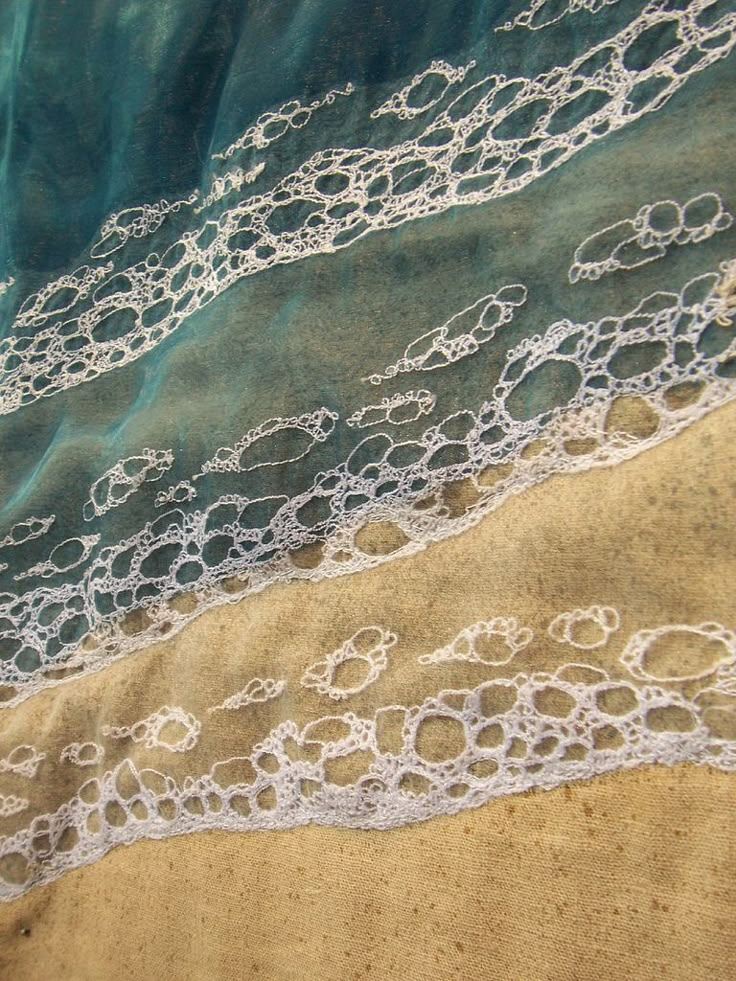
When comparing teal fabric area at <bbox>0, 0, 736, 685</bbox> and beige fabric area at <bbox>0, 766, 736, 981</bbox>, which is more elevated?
teal fabric area at <bbox>0, 0, 736, 685</bbox>

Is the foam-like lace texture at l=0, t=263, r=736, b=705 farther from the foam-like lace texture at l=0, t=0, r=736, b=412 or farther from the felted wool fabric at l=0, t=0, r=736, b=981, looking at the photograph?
the foam-like lace texture at l=0, t=0, r=736, b=412

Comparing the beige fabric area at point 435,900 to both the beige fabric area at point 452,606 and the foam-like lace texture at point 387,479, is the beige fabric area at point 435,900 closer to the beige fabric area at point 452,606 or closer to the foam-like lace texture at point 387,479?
the beige fabric area at point 452,606

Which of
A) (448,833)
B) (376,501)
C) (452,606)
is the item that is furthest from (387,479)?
(448,833)

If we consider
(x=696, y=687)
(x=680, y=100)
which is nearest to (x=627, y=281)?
(x=680, y=100)

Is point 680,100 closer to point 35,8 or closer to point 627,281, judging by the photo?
point 627,281

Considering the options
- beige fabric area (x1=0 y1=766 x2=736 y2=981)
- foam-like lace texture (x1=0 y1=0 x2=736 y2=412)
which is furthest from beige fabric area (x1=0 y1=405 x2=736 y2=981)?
foam-like lace texture (x1=0 y1=0 x2=736 y2=412)

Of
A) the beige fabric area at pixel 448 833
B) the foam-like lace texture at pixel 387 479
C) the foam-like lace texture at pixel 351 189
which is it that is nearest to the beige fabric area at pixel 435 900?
the beige fabric area at pixel 448 833
